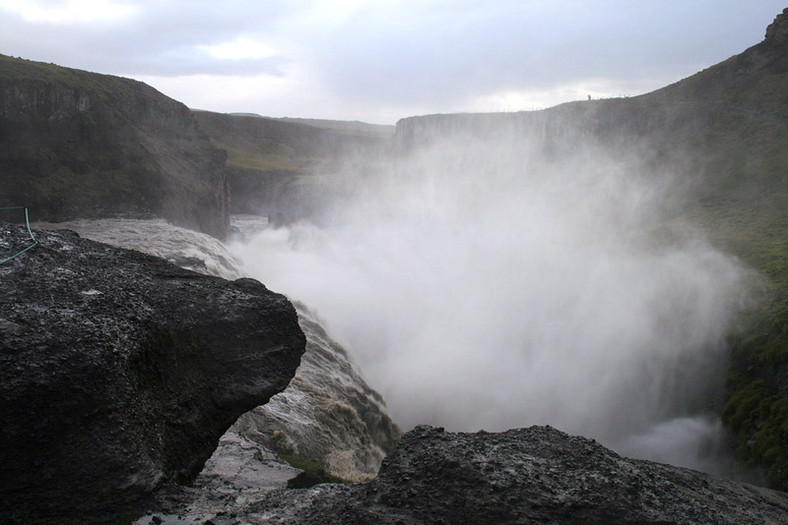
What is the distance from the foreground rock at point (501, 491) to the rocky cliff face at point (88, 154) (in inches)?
1008

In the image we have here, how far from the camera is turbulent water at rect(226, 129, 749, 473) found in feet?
75.7

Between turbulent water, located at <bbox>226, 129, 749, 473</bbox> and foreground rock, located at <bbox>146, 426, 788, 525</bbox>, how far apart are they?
12539mm

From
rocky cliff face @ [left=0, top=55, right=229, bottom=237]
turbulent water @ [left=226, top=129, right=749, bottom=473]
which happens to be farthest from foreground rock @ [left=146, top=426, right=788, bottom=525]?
rocky cliff face @ [left=0, top=55, right=229, bottom=237]

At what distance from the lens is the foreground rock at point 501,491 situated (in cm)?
655

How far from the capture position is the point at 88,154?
31.6 metres

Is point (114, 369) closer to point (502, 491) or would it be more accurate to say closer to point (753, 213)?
point (502, 491)

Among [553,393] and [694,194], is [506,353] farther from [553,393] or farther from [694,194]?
[694,194]

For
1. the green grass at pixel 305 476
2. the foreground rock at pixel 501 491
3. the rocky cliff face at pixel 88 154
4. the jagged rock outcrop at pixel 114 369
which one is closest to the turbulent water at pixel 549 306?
the rocky cliff face at pixel 88 154

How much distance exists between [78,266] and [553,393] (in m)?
20.7

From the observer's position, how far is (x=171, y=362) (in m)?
7.46

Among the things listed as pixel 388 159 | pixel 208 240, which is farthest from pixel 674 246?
pixel 388 159

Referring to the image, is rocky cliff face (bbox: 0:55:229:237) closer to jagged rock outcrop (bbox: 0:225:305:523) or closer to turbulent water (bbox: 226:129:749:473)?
turbulent water (bbox: 226:129:749:473)

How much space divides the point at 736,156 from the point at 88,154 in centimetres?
4272

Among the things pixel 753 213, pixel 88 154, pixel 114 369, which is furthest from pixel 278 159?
pixel 114 369
